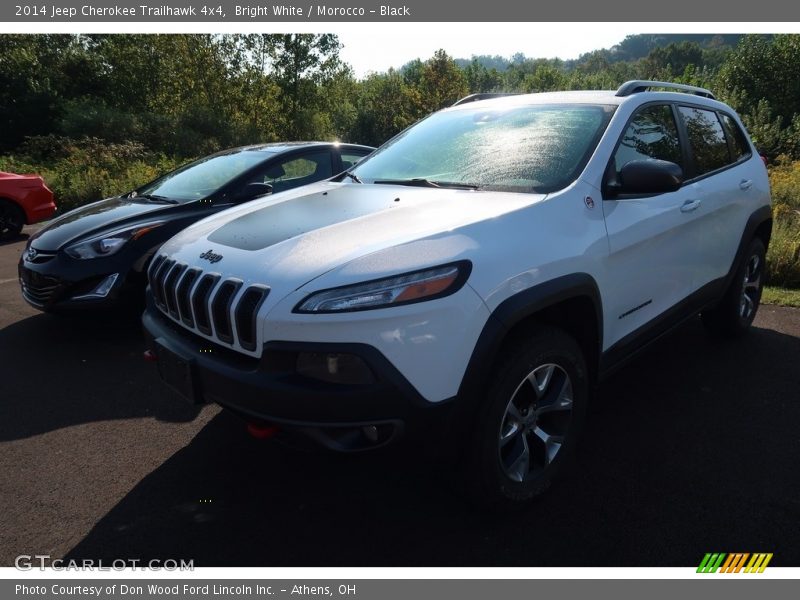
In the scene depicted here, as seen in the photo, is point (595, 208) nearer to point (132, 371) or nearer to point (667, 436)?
point (667, 436)

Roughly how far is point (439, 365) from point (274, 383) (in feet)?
1.93

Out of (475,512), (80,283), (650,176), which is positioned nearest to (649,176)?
(650,176)

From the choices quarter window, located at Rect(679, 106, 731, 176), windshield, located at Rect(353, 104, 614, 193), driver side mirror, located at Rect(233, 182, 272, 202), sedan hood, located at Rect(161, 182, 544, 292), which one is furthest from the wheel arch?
driver side mirror, located at Rect(233, 182, 272, 202)

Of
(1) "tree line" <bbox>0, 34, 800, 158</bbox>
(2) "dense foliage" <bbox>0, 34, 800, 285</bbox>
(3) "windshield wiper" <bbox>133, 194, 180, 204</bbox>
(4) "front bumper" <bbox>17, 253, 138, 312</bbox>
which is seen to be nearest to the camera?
(4) "front bumper" <bbox>17, 253, 138, 312</bbox>

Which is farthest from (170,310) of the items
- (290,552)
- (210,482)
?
(290,552)

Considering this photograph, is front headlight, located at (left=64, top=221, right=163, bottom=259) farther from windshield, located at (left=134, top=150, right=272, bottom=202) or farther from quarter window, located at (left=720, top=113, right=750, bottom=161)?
quarter window, located at (left=720, top=113, right=750, bottom=161)

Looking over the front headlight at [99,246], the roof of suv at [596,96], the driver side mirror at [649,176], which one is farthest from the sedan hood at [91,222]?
the driver side mirror at [649,176]

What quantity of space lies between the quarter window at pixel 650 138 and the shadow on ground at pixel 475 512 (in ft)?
4.92

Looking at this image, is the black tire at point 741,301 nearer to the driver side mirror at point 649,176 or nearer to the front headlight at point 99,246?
the driver side mirror at point 649,176

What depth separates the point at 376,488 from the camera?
112 inches

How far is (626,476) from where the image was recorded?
9.46 ft

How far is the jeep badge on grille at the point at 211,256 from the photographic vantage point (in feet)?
8.16

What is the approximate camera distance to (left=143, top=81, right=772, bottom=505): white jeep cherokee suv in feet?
6.82

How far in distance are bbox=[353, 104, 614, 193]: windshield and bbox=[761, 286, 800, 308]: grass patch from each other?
3733mm
